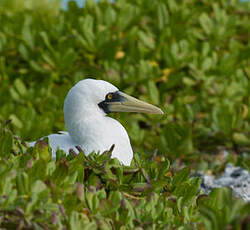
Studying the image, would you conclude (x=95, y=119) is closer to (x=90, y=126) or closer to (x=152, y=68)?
(x=90, y=126)

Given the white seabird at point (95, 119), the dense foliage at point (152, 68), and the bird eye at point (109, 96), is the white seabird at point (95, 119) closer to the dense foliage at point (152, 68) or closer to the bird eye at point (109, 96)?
the bird eye at point (109, 96)

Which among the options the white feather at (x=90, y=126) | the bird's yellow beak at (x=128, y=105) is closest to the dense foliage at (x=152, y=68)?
the bird's yellow beak at (x=128, y=105)

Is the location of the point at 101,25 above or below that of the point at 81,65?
above

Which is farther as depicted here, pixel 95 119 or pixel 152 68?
pixel 152 68

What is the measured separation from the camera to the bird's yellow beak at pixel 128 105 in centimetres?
368

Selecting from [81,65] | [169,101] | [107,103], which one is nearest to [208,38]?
[169,101]

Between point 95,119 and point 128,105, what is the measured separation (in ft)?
0.89

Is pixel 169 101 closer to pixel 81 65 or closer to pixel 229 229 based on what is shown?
pixel 81 65

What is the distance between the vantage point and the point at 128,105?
3.73 m

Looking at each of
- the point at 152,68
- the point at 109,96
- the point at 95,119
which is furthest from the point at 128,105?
the point at 152,68

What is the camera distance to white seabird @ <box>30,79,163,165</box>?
3465 millimetres

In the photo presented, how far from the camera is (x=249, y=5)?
7.48m

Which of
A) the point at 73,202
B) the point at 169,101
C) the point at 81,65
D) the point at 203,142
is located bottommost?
the point at 203,142

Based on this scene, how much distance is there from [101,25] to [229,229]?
4.71m
